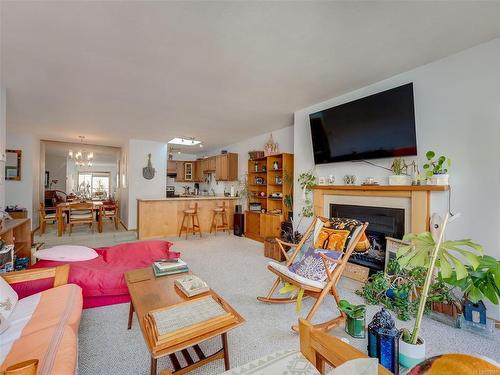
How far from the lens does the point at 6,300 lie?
1509mm

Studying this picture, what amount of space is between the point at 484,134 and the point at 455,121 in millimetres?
272

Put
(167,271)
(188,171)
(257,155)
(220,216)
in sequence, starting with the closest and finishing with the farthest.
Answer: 1. (167,271)
2. (257,155)
3. (220,216)
4. (188,171)

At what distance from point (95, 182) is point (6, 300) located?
11916 mm

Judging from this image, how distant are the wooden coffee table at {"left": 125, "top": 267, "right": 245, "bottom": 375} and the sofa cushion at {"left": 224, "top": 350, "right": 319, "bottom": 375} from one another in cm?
29

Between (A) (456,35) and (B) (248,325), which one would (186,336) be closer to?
(B) (248,325)

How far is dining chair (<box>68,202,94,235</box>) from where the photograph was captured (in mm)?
5398

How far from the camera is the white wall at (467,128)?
213 centimetres

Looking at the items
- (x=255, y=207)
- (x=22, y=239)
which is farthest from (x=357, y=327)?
(x=22, y=239)

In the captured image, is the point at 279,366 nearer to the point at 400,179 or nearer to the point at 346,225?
the point at 346,225

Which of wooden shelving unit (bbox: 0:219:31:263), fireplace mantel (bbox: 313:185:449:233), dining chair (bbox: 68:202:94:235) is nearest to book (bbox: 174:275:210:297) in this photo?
fireplace mantel (bbox: 313:185:449:233)

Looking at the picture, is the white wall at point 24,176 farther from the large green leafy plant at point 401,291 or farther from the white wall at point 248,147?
the large green leafy plant at point 401,291

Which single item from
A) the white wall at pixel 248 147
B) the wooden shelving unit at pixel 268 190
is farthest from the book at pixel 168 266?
the white wall at pixel 248 147

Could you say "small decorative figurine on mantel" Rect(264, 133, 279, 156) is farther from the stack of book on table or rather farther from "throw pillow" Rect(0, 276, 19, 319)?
"throw pillow" Rect(0, 276, 19, 319)

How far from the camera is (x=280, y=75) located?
2721 millimetres
